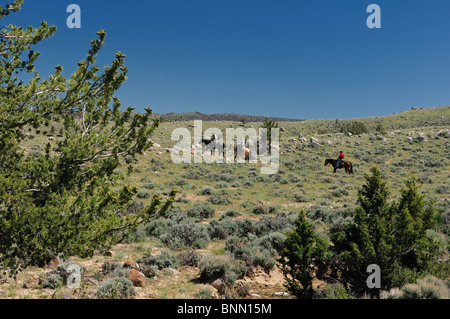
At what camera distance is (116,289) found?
7449mm

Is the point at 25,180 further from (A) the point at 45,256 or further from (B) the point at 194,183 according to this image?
(B) the point at 194,183

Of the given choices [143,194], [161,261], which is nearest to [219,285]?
[161,261]

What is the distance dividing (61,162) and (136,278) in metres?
4.56

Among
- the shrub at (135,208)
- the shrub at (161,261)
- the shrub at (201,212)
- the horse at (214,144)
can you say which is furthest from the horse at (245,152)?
the shrub at (161,261)

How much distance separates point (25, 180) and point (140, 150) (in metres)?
2.46

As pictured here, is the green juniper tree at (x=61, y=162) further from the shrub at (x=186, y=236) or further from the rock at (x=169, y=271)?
the shrub at (x=186, y=236)

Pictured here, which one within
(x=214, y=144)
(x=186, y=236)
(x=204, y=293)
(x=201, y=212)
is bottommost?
(x=204, y=293)

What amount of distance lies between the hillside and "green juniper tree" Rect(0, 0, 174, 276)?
0.55 meters

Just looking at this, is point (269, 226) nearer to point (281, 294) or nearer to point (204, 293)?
point (281, 294)

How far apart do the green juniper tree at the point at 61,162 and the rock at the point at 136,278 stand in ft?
9.78

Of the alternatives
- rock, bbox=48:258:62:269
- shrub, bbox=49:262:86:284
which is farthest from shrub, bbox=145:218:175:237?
shrub, bbox=49:262:86:284

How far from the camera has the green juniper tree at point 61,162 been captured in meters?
5.27

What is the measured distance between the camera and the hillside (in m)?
8.77

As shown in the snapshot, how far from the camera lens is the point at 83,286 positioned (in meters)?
7.57
